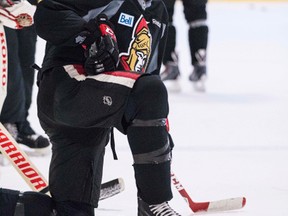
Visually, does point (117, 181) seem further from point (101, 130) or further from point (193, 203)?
point (101, 130)

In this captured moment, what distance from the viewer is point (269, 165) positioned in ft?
10.9

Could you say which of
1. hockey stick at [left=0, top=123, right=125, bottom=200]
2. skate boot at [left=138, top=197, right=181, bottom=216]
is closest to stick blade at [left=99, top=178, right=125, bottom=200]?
hockey stick at [left=0, top=123, right=125, bottom=200]

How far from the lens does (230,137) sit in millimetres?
3922

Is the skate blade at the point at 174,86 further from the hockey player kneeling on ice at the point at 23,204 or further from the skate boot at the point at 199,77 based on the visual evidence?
the hockey player kneeling on ice at the point at 23,204

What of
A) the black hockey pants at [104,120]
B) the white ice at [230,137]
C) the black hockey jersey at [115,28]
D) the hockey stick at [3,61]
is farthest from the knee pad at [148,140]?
the hockey stick at [3,61]

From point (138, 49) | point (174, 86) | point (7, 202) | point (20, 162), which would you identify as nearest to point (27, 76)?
point (20, 162)

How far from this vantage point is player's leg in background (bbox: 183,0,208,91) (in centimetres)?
523

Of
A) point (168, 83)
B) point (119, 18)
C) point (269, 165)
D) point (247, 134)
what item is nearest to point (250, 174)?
point (269, 165)

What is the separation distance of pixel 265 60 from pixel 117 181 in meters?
4.10

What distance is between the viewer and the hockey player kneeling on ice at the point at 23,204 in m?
2.17

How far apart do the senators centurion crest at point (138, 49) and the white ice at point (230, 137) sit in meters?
0.47

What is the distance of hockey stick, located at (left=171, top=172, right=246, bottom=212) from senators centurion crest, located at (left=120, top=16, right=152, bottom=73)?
413 millimetres

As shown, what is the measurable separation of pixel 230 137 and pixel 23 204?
1.85m

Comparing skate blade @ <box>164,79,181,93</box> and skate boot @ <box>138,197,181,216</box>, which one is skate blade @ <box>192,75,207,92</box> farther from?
skate boot @ <box>138,197,181,216</box>
